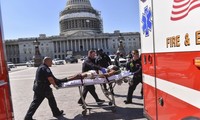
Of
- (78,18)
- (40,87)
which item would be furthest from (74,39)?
(40,87)

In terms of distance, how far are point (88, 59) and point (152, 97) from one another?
4732 millimetres

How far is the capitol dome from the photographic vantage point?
130 meters

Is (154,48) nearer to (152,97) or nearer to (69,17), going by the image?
(152,97)

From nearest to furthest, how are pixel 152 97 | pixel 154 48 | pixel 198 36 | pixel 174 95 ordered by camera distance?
pixel 198 36, pixel 174 95, pixel 154 48, pixel 152 97

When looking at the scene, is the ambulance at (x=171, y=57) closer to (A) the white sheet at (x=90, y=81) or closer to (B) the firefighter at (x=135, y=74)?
(A) the white sheet at (x=90, y=81)

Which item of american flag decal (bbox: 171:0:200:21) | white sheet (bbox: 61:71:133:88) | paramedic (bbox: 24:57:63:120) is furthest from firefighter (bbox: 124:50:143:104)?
american flag decal (bbox: 171:0:200:21)

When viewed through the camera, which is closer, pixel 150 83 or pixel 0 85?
pixel 0 85

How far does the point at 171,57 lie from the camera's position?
9.36ft

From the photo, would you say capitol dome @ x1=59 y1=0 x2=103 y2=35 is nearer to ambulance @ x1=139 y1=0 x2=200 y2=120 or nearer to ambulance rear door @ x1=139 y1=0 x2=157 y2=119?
ambulance rear door @ x1=139 y1=0 x2=157 y2=119

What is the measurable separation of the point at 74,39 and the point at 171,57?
127 metres

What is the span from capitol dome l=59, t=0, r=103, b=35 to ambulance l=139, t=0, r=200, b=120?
126 m

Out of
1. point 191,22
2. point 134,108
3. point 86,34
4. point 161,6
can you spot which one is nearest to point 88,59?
point 134,108

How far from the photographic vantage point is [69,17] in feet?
425

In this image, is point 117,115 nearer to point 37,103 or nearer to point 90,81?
point 90,81
